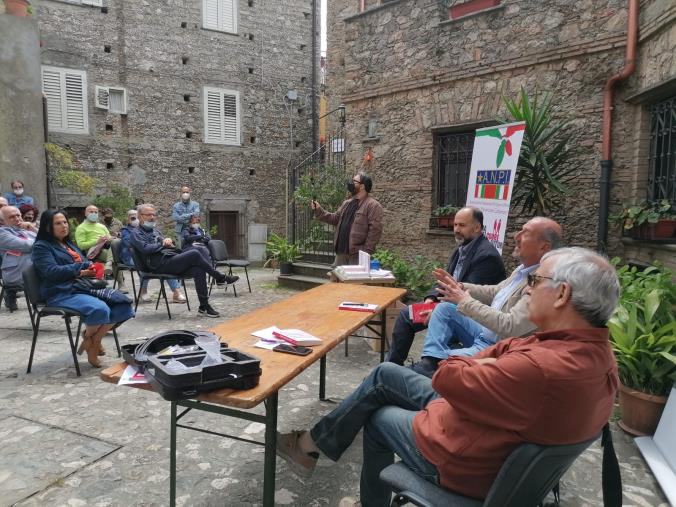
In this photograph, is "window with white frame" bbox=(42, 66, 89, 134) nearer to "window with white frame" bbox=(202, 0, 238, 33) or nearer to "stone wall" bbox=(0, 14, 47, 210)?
"stone wall" bbox=(0, 14, 47, 210)

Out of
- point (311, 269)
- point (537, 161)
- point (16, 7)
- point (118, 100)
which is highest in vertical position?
point (16, 7)

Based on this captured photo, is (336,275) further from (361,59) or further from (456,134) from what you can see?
(361,59)

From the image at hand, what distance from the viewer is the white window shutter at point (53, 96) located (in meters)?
11.2

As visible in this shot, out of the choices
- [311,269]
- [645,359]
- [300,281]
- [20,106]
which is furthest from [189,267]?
[20,106]

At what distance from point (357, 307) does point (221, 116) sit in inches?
444

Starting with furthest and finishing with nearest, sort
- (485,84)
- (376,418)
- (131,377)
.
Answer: (485,84) < (376,418) < (131,377)

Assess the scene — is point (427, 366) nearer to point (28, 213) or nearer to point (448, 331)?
point (448, 331)

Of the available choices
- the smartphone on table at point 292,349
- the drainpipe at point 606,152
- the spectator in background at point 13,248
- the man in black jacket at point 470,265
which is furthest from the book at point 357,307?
the spectator in background at point 13,248

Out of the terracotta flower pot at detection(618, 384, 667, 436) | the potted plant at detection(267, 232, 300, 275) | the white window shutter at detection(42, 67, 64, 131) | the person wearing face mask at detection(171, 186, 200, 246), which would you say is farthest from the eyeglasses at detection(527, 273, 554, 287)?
the white window shutter at detection(42, 67, 64, 131)

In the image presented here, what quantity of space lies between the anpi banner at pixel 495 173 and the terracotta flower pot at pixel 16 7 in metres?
9.60

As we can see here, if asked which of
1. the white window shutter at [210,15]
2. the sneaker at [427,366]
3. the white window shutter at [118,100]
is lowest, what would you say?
the sneaker at [427,366]

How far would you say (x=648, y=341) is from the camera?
9.64 feet

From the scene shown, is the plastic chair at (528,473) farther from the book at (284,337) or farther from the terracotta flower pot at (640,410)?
the terracotta flower pot at (640,410)

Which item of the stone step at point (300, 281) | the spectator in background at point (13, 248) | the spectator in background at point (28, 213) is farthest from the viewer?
the stone step at point (300, 281)
